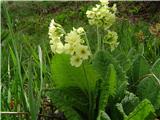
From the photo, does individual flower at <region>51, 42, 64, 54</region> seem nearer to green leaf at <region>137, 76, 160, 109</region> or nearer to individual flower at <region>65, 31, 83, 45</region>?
individual flower at <region>65, 31, 83, 45</region>

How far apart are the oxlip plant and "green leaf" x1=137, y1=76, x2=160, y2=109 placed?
0.33 feet

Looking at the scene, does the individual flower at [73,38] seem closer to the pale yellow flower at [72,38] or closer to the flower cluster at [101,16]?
the pale yellow flower at [72,38]

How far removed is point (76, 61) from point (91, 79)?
151mm

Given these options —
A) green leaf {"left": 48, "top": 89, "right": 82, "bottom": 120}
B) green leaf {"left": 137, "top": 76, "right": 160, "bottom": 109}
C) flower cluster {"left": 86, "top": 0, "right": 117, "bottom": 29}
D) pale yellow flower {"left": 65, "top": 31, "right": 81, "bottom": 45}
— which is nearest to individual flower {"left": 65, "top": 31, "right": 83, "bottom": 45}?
pale yellow flower {"left": 65, "top": 31, "right": 81, "bottom": 45}

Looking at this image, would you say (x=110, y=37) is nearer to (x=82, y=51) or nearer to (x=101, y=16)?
(x=101, y=16)

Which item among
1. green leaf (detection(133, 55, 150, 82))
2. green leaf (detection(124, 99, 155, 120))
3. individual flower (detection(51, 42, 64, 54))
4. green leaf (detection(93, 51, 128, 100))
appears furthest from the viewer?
green leaf (detection(133, 55, 150, 82))

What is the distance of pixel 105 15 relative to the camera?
2002mm

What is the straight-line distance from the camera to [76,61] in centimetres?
191

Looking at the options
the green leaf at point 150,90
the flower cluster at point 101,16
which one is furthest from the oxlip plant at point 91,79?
the green leaf at point 150,90

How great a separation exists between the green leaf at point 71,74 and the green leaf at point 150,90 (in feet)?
0.73

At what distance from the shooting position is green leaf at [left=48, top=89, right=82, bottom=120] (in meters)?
2.05

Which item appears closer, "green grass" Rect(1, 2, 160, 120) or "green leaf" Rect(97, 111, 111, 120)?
"green leaf" Rect(97, 111, 111, 120)

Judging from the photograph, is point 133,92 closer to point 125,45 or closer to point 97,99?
point 97,99

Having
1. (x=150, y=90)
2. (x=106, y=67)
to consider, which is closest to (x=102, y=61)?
(x=106, y=67)
